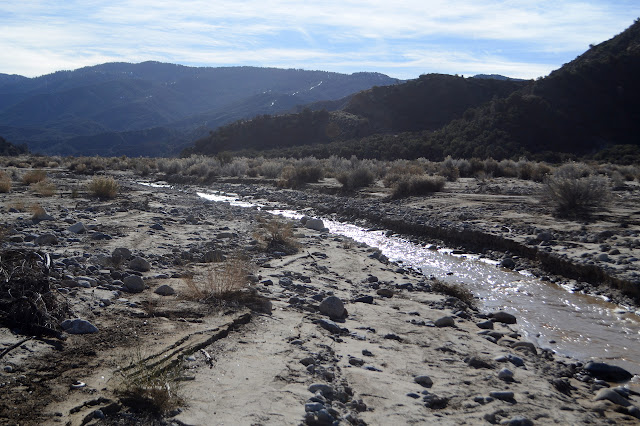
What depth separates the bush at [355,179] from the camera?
2348 centimetres

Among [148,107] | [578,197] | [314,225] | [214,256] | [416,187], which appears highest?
[148,107]

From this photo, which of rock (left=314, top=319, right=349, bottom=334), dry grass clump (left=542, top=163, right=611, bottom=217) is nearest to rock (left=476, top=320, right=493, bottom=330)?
rock (left=314, top=319, right=349, bottom=334)

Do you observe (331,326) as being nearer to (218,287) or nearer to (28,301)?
(218,287)

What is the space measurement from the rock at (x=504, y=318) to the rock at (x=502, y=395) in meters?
2.73

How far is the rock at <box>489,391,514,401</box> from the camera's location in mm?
4348

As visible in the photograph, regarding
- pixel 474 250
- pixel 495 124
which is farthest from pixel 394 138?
pixel 474 250

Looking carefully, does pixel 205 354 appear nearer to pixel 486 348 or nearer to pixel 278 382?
pixel 278 382

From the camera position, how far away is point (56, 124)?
149125 millimetres

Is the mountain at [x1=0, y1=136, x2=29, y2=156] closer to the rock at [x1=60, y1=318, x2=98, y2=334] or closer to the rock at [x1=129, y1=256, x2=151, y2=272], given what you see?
the rock at [x1=129, y1=256, x2=151, y2=272]

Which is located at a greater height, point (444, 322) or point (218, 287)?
point (218, 287)

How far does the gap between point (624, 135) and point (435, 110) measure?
27.4 m

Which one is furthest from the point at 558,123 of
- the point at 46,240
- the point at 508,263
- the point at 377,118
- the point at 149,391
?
the point at 149,391

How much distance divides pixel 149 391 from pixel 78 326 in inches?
61.3

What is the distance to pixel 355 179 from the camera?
23516 millimetres
